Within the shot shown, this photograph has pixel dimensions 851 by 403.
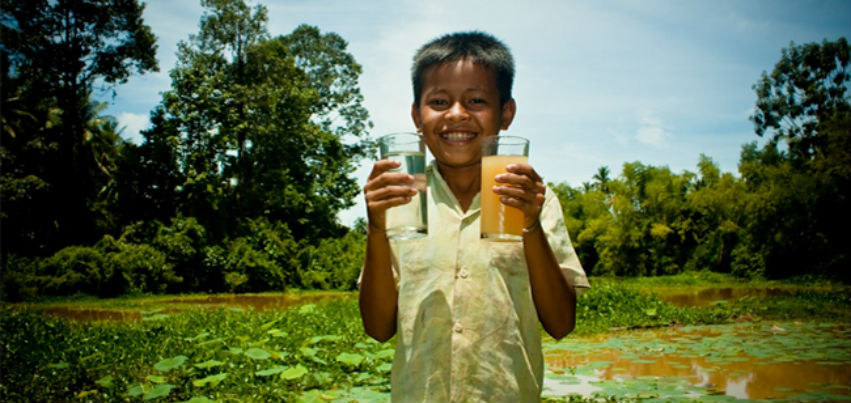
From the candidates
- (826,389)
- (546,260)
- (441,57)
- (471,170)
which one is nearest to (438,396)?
(546,260)

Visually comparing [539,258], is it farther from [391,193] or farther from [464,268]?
[391,193]

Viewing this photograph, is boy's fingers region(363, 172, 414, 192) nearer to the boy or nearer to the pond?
the boy

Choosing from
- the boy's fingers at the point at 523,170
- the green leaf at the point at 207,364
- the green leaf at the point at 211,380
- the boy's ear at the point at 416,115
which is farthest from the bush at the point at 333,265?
the boy's fingers at the point at 523,170

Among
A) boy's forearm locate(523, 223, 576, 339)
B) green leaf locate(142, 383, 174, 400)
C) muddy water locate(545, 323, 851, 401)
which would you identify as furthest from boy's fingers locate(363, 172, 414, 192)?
muddy water locate(545, 323, 851, 401)

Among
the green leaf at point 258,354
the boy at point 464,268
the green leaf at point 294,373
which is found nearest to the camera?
the boy at point 464,268

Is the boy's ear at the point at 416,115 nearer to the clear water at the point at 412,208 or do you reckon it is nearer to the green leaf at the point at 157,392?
the clear water at the point at 412,208

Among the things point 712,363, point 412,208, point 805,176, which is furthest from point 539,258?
point 805,176

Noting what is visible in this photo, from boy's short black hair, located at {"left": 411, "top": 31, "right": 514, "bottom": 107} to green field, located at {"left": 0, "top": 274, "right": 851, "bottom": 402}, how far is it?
124 inches

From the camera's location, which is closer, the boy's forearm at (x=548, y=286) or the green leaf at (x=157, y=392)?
the boy's forearm at (x=548, y=286)

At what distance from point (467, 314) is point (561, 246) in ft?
1.12

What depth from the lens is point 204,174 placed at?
19.8 metres

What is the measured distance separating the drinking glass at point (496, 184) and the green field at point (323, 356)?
3.19 m

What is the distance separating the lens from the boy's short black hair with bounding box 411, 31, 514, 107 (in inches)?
65.7

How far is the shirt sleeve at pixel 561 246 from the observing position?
1566 mm
